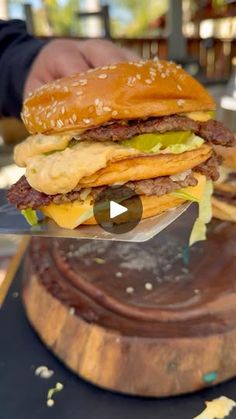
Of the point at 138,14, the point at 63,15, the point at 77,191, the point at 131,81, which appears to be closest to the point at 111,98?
the point at 131,81

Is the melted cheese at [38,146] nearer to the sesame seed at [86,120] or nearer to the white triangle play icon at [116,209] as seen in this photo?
the sesame seed at [86,120]

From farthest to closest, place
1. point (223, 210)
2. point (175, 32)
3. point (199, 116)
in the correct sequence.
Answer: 1. point (175, 32)
2. point (223, 210)
3. point (199, 116)

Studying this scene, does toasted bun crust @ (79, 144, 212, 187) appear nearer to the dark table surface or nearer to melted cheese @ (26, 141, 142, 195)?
melted cheese @ (26, 141, 142, 195)

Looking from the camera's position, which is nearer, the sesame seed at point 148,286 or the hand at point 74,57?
the sesame seed at point 148,286

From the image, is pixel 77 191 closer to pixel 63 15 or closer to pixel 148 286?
pixel 148 286

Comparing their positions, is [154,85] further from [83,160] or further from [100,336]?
[100,336]

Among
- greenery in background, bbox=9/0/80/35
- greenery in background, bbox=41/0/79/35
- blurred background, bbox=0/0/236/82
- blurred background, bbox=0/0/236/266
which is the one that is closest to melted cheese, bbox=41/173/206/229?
blurred background, bbox=0/0/236/266

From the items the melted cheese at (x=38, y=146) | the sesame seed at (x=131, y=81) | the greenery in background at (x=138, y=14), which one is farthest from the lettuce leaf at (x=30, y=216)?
the greenery in background at (x=138, y=14)
